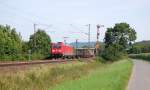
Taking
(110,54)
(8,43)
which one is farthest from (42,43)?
(8,43)

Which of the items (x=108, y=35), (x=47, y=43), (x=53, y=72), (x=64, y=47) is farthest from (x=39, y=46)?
(x=53, y=72)

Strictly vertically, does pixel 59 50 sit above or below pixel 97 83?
above

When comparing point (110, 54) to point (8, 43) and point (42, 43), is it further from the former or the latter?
point (42, 43)

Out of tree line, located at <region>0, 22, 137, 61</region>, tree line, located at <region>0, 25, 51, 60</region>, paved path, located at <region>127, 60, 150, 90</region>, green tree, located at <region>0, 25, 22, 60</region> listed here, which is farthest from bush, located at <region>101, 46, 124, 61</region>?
paved path, located at <region>127, 60, 150, 90</region>

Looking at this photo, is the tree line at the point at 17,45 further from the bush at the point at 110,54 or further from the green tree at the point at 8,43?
the bush at the point at 110,54

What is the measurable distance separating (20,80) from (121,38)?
472 ft

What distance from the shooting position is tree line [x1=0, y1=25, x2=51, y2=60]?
237 ft

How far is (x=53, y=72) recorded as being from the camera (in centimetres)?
3247

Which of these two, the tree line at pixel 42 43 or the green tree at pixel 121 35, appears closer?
the tree line at pixel 42 43

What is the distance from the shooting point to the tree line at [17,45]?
72100 mm

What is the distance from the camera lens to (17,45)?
96.7 metres

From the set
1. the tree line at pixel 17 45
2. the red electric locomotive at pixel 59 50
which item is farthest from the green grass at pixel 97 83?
the red electric locomotive at pixel 59 50

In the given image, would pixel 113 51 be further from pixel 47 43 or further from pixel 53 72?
pixel 53 72

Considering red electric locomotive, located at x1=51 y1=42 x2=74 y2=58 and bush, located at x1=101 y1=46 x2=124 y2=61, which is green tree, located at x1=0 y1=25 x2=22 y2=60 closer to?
red electric locomotive, located at x1=51 y1=42 x2=74 y2=58
